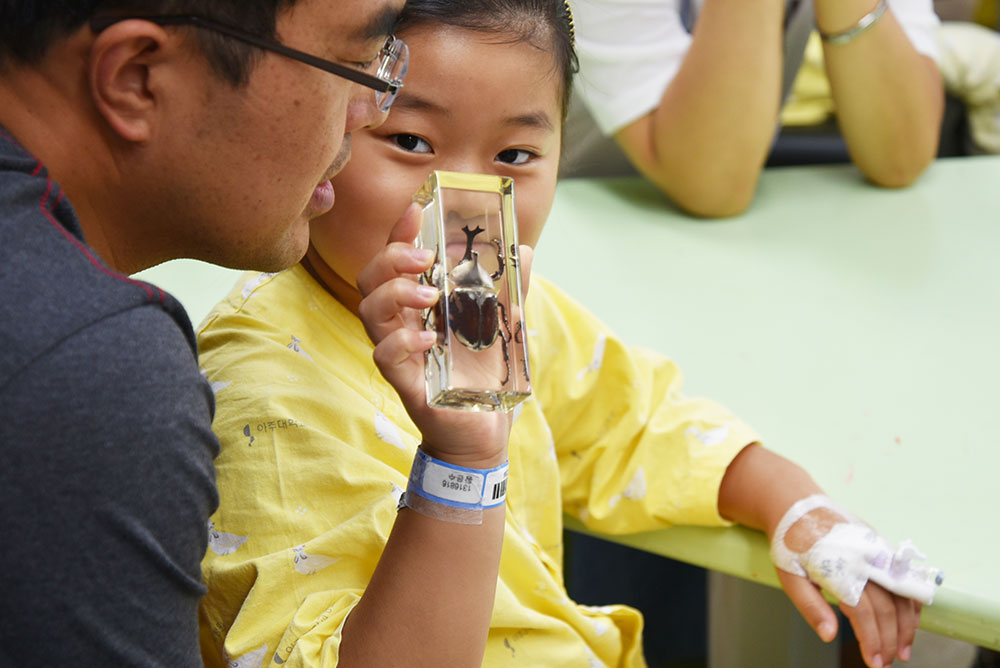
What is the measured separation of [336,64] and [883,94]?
45.2 inches

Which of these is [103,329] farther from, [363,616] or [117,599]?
[363,616]

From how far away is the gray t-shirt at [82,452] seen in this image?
50 centimetres

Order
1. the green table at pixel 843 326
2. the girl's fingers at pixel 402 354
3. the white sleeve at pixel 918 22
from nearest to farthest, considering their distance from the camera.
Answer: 1. the girl's fingers at pixel 402 354
2. the green table at pixel 843 326
3. the white sleeve at pixel 918 22

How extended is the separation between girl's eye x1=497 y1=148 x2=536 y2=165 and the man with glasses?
140 millimetres

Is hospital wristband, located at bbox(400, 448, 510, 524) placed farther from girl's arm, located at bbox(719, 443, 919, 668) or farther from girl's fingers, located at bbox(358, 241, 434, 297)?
girl's arm, located at bbox(719, 443, 919, 668)

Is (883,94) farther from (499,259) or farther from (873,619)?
(499,259)

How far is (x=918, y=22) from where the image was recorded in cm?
166

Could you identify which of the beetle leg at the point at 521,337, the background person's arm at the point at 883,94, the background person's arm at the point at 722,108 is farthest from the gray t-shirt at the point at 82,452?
the background person's arm at the point at 883,94

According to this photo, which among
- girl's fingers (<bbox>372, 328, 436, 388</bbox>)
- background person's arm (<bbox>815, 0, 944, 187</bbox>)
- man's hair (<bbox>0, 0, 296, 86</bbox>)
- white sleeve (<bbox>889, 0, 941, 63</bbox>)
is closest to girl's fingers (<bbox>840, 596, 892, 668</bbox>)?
girl's fingers (<bbox>372, 328, 436, 388</bbox>)

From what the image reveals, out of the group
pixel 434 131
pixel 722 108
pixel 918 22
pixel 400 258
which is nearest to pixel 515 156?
pixel 434 131

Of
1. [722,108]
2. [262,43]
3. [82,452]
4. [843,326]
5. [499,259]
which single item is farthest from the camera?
[722,108]

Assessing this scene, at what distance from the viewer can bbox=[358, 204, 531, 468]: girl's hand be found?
2.26ft

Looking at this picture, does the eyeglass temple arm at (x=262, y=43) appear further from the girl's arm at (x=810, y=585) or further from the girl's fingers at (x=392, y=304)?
the girl's arm at (x=810, y=585)

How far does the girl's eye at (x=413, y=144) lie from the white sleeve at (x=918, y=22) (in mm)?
1116
